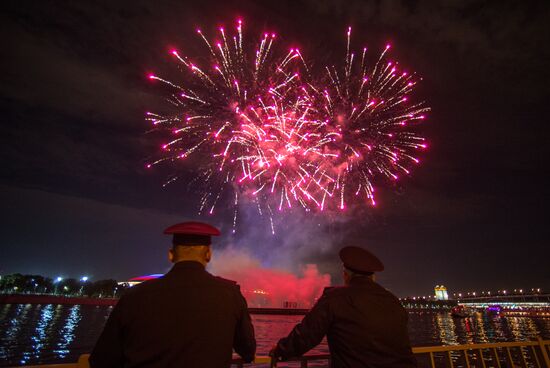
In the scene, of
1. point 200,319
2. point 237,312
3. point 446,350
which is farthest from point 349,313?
point 446,350

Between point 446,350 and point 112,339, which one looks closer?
point 112,339

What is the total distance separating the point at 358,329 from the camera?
3.26 m

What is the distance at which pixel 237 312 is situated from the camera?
280 cm

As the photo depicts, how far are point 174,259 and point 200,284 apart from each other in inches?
17.6

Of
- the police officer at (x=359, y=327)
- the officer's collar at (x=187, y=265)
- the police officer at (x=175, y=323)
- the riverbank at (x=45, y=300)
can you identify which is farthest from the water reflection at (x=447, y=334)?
the riverbank at (x=45, y=300)

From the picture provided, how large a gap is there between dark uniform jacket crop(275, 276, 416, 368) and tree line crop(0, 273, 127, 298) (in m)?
214

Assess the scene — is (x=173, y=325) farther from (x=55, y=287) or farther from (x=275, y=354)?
(x=55, y=287)

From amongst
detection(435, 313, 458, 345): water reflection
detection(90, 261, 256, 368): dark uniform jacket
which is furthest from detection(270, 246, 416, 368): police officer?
detection(435, 313, 458, 345): water reflection

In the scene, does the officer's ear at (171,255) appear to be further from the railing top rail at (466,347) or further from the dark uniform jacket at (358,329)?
the railing top rail at (466,347)

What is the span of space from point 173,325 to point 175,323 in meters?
0.02

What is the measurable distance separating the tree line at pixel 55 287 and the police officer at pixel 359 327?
703 ft

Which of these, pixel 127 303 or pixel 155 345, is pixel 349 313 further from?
pixel 127 303

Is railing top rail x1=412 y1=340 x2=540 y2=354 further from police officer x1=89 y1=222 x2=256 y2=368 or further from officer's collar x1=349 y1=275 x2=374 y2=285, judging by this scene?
police officer x1=89 y1=222 x2=256 y2=368

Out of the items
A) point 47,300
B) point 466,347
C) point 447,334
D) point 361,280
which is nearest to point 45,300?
point 47,300
